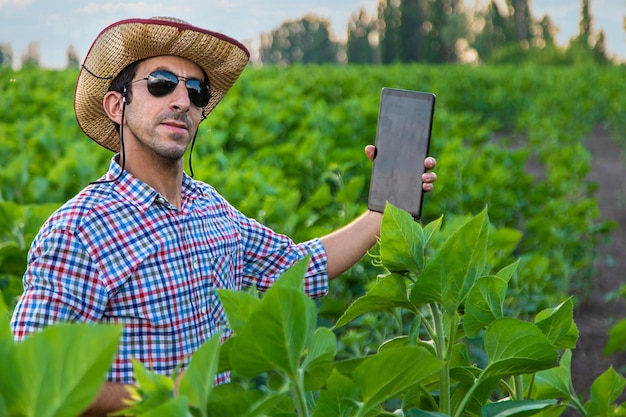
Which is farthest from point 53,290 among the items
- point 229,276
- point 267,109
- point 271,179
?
point 267,109

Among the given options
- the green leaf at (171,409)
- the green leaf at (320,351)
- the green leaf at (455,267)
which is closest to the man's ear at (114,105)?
the green leaf at (455,267)

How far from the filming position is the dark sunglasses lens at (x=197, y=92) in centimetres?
214

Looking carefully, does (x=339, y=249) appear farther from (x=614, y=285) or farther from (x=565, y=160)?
(x=565, y=160)

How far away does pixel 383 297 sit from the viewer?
148cm

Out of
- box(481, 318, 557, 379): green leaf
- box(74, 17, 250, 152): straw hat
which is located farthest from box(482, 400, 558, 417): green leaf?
box(74, 17, 250, 152): straw hat

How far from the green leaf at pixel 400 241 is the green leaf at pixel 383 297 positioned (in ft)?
0.09

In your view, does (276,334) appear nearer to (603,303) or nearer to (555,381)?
(555,381)

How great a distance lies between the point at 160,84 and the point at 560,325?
1082mm

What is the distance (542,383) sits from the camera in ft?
5.76

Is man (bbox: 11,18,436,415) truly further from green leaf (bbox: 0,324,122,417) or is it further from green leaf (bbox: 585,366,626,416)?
green leaf (bbox: 0,324,122,417)

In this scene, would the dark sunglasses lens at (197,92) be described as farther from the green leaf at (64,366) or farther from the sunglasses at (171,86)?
the green leaf at (64,366)

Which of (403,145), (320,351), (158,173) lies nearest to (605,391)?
(403,145)

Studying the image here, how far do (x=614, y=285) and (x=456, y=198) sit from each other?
285 cm

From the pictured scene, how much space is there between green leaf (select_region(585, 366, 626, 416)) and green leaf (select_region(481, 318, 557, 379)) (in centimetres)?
45
